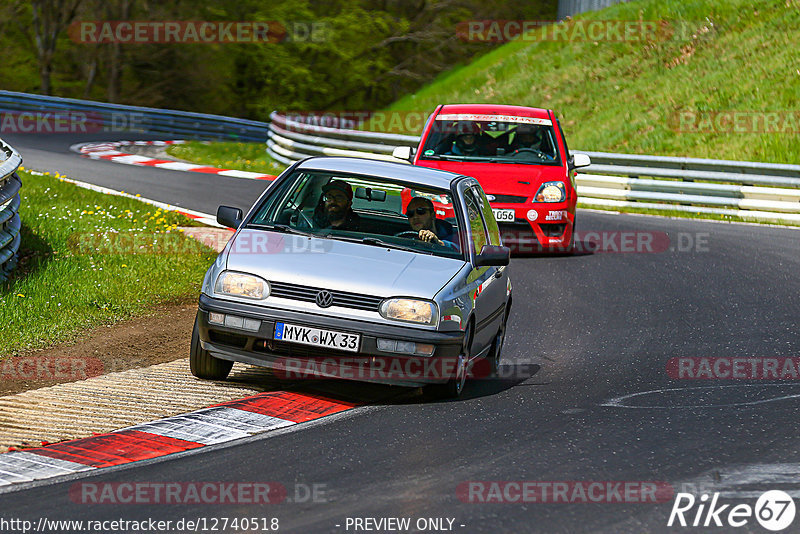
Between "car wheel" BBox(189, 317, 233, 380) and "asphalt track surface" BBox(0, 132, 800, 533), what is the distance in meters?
0.76

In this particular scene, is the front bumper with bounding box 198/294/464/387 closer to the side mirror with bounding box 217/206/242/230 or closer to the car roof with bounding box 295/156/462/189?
the side mirror with bounding box 217/206/242/230

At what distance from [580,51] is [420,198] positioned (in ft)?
85.0

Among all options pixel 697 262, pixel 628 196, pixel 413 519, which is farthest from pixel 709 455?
pixel 628 196

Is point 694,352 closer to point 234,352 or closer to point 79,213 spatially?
point 234,352

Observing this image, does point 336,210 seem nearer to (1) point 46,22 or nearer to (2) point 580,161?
(2) point 580,161

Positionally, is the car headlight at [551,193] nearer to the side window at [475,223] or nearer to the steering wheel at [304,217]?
the side window at [475,223]

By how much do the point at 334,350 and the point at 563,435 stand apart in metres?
1.51

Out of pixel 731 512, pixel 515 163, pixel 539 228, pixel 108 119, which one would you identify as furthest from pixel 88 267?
pixel 108 119

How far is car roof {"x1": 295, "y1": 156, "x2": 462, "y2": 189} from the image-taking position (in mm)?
8523

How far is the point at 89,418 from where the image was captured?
22.2 ft

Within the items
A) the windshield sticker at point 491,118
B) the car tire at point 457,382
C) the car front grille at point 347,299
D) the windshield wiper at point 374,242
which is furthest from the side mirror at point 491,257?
the windshield sticker at point 491,118

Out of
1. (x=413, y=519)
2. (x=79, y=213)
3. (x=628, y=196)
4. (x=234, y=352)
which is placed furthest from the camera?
(x=628, y=196)

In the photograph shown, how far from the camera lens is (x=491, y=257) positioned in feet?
26.7

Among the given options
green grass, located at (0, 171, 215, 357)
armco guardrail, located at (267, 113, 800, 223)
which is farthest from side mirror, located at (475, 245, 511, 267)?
armco guardrail, located at (267, 113, 800, 223)
